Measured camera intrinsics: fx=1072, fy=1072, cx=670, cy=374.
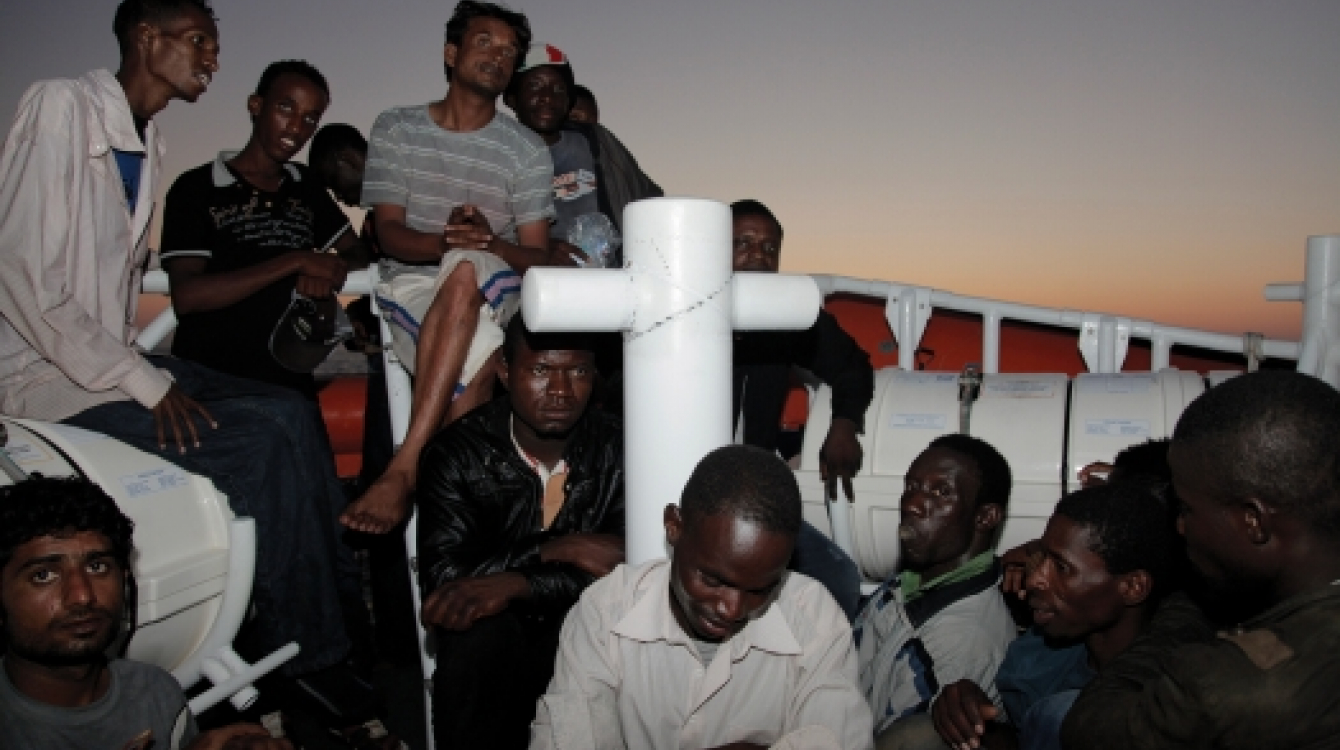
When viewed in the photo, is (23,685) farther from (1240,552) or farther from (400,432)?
(1240,552)

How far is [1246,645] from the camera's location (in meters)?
1.63

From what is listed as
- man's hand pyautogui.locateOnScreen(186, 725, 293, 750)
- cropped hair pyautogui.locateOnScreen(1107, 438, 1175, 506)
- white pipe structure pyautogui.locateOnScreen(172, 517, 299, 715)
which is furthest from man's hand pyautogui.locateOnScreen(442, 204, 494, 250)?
cropped hair pyautogui.locateOnScreen(1107, 438, 1175, 506)

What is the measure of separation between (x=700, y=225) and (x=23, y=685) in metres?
1.60

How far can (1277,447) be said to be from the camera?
177 centimetres

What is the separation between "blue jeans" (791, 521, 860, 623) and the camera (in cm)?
275

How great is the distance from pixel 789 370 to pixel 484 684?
1978 millimetres

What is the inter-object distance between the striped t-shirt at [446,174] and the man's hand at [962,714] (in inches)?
74.5

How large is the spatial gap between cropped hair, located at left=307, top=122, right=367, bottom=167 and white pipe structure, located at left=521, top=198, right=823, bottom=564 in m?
3.49

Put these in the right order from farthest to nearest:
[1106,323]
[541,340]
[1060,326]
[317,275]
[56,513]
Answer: [1060,326], [1106,323], [317,275], [541,340], [56,513]

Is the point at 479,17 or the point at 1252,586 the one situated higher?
the point at 479,17

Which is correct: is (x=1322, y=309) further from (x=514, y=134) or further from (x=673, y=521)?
(x=514, y=134)

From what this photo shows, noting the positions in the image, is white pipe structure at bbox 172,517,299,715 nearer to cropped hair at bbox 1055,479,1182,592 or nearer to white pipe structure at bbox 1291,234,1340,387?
cropped hair at bbox 1055,479,1182,592

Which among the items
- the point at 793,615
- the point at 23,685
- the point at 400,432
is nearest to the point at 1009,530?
the point at 793,615

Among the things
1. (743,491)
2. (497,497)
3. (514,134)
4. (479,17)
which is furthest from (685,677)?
(479,17)
